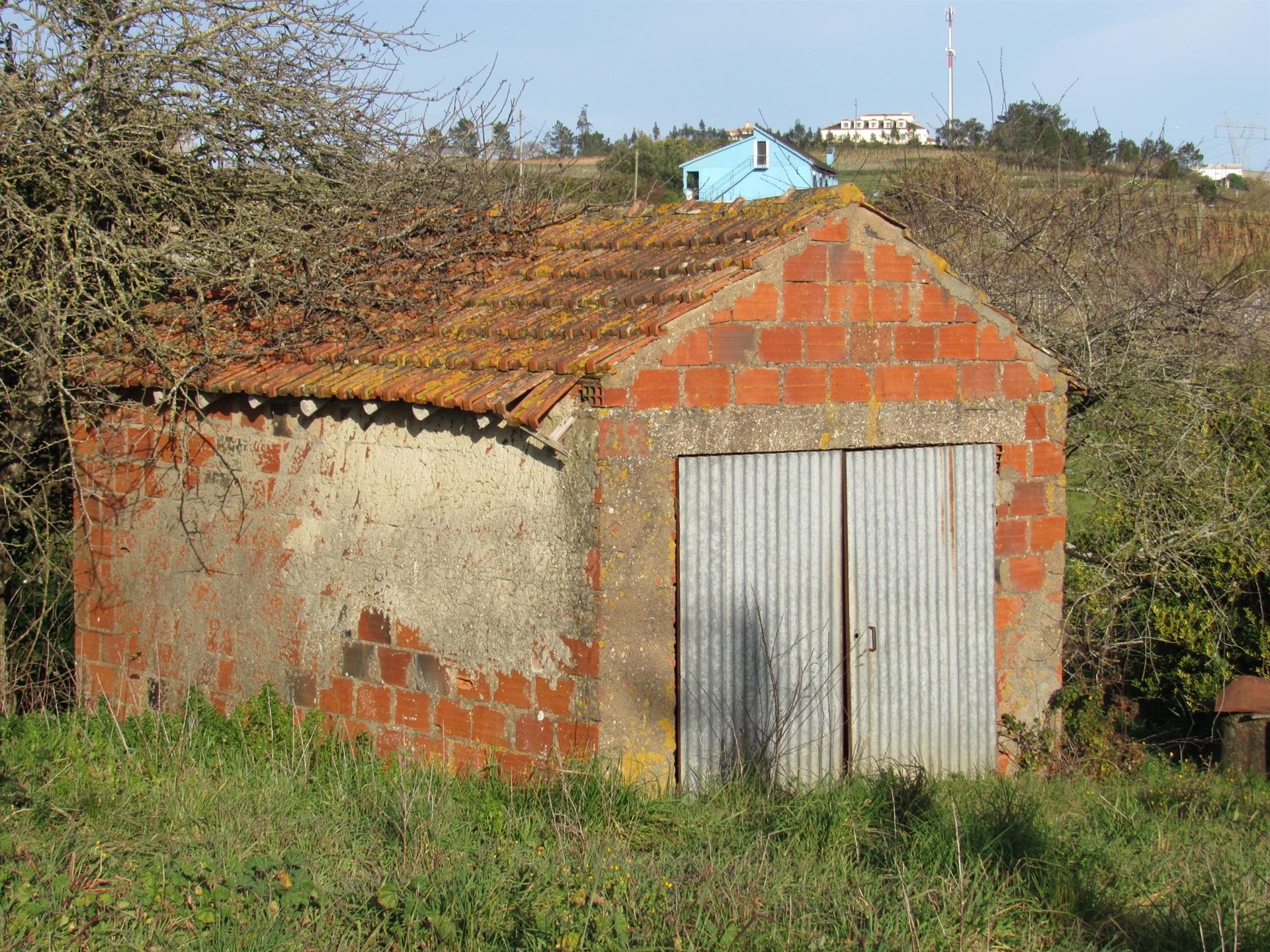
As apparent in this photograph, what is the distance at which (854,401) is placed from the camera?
6574 millimetres

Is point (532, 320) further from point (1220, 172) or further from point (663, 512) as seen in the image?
point (1220, 172)

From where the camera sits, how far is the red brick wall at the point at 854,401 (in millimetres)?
5965

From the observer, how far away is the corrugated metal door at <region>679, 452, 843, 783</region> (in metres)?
6.14

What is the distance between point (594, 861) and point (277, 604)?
3.40 meters

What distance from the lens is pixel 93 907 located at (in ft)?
14.2

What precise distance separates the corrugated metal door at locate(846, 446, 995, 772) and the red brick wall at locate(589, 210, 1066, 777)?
159mm

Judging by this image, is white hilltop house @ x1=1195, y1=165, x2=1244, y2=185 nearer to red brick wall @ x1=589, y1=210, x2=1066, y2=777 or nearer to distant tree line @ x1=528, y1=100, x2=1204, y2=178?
distant tree line @ x1=528, y1=100, x2=1204, y2=178

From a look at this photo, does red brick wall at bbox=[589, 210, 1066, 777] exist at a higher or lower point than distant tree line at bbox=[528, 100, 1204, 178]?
lower

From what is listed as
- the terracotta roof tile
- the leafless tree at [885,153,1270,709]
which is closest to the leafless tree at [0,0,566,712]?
the terracotta roof tile

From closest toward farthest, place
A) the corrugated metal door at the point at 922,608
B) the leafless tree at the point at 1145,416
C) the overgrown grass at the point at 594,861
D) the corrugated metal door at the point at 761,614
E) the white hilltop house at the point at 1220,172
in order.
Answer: the overgrown grass at the point at 594,861 → the corrugated metal door at the point at 761,614 → the corrugated metal door at the point at 922,608 → the leafless tree at the point at 1145,416 → the white hilltop house at the point at 1220,172

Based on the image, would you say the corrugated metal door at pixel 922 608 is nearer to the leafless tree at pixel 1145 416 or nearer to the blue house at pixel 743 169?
the leafless tree at pixel 1145 416

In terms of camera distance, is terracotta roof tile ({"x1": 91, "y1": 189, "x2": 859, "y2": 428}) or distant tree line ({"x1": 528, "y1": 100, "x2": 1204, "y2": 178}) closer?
terracotta roof tile ({"x1": 91, "y1": 189, "x2": 859, "y2": 428})

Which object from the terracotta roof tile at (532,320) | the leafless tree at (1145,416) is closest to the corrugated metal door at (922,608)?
the leafless tree at (1145,416)

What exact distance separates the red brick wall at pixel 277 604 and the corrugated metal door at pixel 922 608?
162 centimetres
